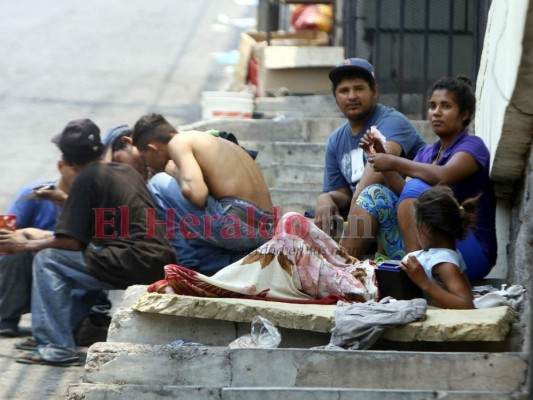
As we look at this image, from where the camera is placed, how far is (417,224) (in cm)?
477

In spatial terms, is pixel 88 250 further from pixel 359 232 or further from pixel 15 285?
pixel 359 232

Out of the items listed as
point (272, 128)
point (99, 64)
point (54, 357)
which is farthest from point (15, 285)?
point (99, 64)

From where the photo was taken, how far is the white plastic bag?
4.35 metres

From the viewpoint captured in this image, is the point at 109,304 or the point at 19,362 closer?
the point at 19,362

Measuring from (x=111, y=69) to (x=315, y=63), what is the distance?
177 inches

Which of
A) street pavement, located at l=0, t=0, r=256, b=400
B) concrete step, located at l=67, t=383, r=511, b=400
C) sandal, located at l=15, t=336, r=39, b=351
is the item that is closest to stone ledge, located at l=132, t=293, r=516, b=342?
concrete step, located at l=67, t=383, r=511, b=400

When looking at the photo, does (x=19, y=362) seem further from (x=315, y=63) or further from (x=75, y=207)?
(x=315, y=63)

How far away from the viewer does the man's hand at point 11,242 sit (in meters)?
6.07

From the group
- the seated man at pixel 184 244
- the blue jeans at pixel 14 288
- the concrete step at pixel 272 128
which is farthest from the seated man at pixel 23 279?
the concrete step at pixel 272 128

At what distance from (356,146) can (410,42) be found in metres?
3.64

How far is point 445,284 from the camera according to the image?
465 cm

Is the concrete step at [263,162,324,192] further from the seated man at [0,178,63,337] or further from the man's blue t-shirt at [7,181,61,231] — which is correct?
the seated man at [0,178,63,337]

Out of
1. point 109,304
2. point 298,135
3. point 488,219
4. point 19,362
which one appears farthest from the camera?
point 298,135

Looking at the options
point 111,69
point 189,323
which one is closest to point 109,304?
point 189,323
